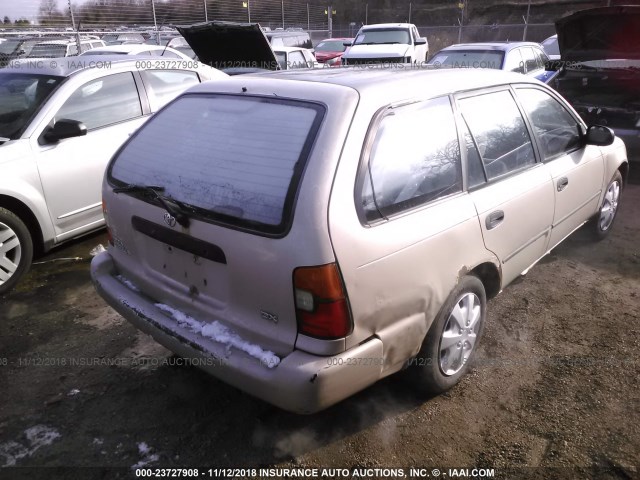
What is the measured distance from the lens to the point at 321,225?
195 centimetres

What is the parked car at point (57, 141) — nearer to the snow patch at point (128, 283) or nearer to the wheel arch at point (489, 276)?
the snow patch at point (128, 283)

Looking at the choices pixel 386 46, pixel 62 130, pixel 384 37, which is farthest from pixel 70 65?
pixel 384 37

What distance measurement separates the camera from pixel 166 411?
266 centimetres

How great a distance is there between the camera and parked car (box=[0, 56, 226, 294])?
153 inches

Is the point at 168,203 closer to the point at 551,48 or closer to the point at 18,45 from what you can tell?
the point at 551,48

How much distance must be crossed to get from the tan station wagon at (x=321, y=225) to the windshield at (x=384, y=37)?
40.8 feet

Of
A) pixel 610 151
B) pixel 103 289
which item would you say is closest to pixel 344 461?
pixel 103 289

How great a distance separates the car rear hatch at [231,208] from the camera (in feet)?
6.62

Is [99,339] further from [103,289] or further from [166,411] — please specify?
[166,411]

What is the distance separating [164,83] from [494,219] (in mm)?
3895

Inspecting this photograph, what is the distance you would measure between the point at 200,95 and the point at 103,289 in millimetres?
1186

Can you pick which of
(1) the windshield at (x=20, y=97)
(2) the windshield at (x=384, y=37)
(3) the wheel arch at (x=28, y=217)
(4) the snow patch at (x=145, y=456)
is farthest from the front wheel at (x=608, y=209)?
(2) the windshield at (x=384, y=37)

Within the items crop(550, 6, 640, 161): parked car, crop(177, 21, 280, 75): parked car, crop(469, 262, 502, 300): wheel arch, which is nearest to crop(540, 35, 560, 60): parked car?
crop(550, 6, 640, 161): parked car

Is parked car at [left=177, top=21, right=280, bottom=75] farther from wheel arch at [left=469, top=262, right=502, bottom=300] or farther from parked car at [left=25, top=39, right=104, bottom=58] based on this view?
parked car at [left=25, top=39, right=104, bottom=58]
